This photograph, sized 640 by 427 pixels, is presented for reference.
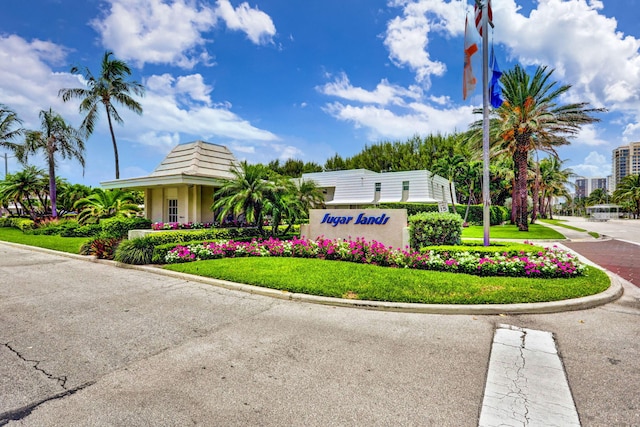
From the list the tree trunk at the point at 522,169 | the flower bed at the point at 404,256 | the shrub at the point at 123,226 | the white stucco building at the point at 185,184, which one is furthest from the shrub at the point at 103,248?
the tree trunk at the point at 522,169

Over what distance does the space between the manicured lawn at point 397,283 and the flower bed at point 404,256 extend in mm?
442

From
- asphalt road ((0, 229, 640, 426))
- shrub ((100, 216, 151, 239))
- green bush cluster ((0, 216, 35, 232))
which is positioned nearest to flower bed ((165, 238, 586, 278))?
asphalt road ((0, 229, 640, 426))

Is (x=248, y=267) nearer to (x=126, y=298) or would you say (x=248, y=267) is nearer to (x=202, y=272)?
(x=202, y=272)

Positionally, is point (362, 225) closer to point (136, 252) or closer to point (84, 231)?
point (136, 252)

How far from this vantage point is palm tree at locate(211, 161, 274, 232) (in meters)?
13.0

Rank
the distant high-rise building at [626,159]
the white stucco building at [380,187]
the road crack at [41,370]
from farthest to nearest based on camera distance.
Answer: the distant high-rise building at [626,159] < the white stucco building at [380,187] < the road crack at [41,370]

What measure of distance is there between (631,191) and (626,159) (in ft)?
238

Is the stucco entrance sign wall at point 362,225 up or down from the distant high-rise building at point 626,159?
down

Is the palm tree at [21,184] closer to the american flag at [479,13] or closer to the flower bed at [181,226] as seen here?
the flower bed at [181,226]

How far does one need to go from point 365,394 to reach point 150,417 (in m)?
1.96

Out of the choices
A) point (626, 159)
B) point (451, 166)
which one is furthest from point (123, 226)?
point (626, 159)

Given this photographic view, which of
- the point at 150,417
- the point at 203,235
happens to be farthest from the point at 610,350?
the point at 203,235

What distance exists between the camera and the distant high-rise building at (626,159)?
400 ft

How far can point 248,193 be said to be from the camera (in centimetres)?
1322
